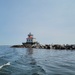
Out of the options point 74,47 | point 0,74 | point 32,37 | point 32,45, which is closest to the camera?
point 0,74

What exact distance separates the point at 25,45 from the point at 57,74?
289ft

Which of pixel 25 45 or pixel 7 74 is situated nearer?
pixel 7 74

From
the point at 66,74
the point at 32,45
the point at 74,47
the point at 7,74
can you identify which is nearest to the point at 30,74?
the point at 7,74

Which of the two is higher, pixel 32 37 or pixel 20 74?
pixel 32 37

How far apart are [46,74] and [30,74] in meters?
1.69

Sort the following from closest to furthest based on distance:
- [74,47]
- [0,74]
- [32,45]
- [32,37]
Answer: [0,74] → [74,47] → [32,45] → [32,37]

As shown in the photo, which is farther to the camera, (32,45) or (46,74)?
(32,45)

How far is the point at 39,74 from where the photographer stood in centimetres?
1688

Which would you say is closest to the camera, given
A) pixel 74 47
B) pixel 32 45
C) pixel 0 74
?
pixel 0 74

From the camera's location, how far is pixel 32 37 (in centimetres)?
10650

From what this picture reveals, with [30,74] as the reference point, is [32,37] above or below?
above

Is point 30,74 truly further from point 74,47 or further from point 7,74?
point 74,47

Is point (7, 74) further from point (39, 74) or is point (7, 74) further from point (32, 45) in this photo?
point (32, 45)

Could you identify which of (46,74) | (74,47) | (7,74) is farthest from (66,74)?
(74,47)
